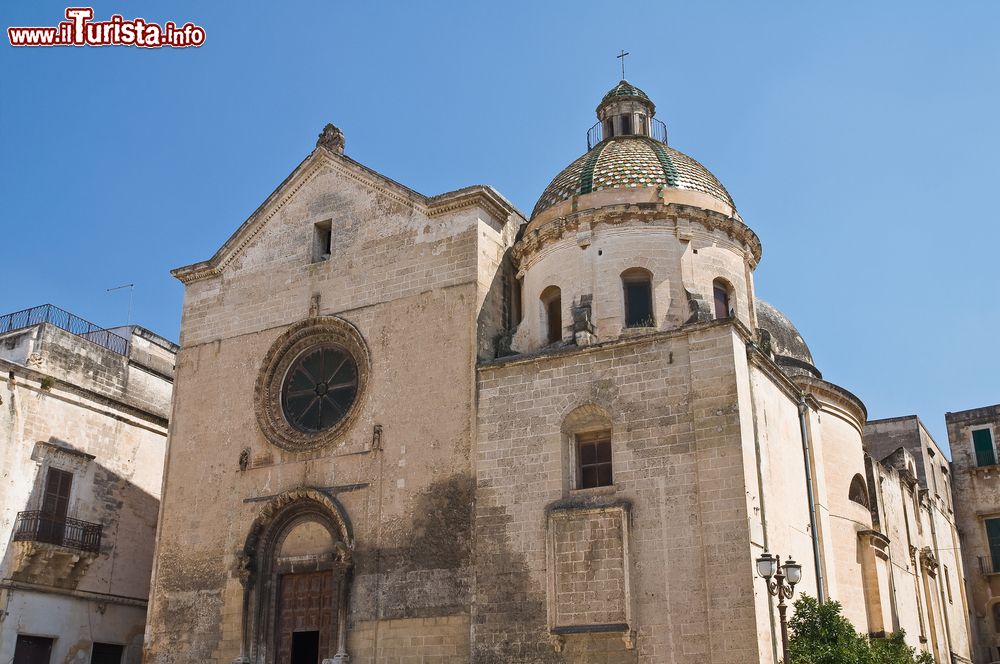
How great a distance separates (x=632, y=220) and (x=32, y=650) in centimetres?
1576

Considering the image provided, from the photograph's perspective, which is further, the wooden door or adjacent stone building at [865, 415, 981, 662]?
adjacent stone building at [865, 415, 981, 662]

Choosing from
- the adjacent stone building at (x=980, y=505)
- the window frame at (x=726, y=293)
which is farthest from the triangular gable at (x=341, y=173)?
the adjacent stone building at (x=980, y=505)

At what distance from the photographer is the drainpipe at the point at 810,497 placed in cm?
1916

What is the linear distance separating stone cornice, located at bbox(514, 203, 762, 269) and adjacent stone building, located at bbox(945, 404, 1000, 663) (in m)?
19.2

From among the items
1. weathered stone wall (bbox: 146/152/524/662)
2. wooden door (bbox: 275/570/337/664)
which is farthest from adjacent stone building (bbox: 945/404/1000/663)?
wooden door (bbox: 275/570/337/664)

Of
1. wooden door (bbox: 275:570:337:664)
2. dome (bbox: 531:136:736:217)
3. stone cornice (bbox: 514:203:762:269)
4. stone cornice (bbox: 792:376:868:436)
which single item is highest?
dome (bbox: 531:136:736:217)

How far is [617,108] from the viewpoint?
24.4 meters

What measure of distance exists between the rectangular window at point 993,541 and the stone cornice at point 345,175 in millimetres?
22492

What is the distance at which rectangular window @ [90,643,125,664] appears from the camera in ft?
76.1

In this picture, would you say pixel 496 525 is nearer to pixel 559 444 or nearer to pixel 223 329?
pixel 559 444

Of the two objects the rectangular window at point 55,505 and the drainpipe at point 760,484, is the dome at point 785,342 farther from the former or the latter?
the rectangular window at point 55,505

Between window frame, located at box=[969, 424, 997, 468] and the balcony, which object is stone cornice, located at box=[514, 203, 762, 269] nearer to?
the balcony

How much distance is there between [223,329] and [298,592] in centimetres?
660

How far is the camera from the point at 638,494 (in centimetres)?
1708
